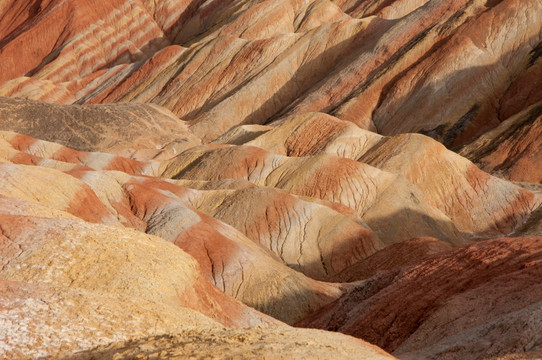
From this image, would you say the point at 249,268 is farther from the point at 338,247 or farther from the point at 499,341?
the point at 499,341

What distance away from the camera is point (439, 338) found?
19.2 m

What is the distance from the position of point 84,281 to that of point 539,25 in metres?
63.1

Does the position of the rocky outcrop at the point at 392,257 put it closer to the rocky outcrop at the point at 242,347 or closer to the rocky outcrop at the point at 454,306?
the rocky outcrop at the point at 454,306

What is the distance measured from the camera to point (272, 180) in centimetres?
5166

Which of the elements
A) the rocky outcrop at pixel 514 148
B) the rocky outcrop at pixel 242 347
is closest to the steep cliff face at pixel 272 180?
the rocky outcrop at pixel 242 347

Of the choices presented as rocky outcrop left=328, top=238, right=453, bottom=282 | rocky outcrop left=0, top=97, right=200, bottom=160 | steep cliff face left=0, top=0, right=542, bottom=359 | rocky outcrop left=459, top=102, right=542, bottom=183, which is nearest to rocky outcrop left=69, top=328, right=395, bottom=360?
steep cliff face left=0, top=0, right=542, bottom=359

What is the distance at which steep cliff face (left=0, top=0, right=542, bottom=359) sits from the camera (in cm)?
1623

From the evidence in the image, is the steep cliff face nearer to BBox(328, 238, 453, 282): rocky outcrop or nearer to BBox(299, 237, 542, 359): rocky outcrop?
BBox(299, 237, 542, 359): rocky outcrop

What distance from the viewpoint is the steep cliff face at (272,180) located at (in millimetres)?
16234

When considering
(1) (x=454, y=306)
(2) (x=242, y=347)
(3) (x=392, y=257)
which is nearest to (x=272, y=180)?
(3) (x=392, y=257)

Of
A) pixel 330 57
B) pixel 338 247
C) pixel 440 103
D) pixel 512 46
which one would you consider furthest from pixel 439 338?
pixel 330 57

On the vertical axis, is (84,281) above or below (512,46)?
above

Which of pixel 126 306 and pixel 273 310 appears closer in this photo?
pixel 126 306

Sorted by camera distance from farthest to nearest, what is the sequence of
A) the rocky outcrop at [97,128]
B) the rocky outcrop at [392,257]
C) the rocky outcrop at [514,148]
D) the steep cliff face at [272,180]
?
the rocky outcrop at [97,128], the rocky outcrop at [514,148], the rocky outcrop at [392,257], the steep cliff face at [272,180]
